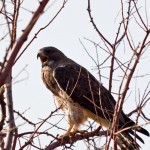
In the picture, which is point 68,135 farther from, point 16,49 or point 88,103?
point 16,49

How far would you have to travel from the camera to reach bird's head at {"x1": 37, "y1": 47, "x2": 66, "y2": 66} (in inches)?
329

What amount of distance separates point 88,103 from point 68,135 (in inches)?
29.6

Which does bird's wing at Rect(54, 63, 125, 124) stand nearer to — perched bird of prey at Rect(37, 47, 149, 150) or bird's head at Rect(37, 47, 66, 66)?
perched bird of prey at Rect(37, 47, 149, 150)

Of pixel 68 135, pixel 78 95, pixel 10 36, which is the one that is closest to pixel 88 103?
pixel 78 95

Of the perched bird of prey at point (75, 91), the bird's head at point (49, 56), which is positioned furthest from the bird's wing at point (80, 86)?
the bird's head at point (49, 56)

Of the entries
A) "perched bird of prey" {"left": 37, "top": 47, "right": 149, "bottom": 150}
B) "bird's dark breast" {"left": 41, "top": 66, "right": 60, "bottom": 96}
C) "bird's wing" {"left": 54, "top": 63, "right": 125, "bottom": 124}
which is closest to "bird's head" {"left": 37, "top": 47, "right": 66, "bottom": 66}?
"perched bird of prey" {"left": 37, "top": 47, "right": 149, "bottom": 150}

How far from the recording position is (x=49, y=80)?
7.65 m

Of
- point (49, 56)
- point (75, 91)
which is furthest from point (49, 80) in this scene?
point (49, 56)

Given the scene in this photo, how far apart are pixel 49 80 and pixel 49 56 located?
0.92 meters

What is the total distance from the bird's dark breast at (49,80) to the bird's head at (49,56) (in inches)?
12.8

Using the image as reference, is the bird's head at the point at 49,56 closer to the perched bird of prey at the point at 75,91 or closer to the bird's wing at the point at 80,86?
the perched bird of prey at the point at 75,91

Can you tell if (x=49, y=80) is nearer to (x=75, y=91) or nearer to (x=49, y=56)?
(x=75, y=91)

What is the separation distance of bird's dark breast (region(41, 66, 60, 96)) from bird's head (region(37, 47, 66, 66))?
0.32m

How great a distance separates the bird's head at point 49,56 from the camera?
836 cm
